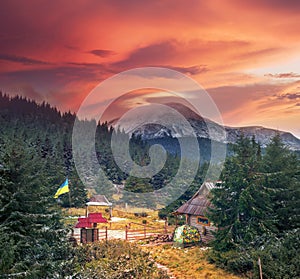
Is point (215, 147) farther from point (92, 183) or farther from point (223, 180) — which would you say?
point (223, 180)

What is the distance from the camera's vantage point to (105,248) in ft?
68.2

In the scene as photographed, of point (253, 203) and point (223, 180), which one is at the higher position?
point (223, 180)

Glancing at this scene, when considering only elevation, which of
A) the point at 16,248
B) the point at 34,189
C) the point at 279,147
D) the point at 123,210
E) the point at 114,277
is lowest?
the point at 123,210

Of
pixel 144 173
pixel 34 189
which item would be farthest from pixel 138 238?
pixel 144 173

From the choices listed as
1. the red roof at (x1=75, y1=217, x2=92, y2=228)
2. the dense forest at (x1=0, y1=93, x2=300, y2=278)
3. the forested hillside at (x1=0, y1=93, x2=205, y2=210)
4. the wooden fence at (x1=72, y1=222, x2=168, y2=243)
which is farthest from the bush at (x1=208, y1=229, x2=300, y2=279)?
the forested hillside at (x1=0, y1=93, x2=205, y2=210)

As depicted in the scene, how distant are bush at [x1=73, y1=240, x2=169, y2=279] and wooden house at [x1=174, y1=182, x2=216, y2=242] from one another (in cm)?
652

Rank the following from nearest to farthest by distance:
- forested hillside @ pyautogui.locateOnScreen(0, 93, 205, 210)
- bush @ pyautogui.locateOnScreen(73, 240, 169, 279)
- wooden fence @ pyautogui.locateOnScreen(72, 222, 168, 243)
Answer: bush @ pyautogui.locateOnScreen(73, 240, 169, 279), forested hillside @ pyautogui.locateOnScreen(0, 93, 205, 210), wooden fence @ pyautogui.locateOnScreen(72, 222, 168, 243)

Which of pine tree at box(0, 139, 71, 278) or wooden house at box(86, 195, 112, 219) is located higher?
pine tree at box(0, 139, 71, 278)

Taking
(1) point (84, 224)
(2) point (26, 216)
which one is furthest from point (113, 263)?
(1) point (84, 224)

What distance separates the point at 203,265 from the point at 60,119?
453 ft

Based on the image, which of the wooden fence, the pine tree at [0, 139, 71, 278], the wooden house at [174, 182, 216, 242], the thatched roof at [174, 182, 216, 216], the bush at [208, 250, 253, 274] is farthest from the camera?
the thatched roof at [174, 182, 216, 216]

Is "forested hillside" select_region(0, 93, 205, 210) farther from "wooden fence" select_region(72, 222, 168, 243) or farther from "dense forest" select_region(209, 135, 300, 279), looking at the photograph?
"dense forest" select_region(209, 135, 300, 279)

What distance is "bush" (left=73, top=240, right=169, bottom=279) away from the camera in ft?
50.2

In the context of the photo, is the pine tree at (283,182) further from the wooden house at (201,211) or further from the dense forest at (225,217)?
the wooden house at (201,211)
